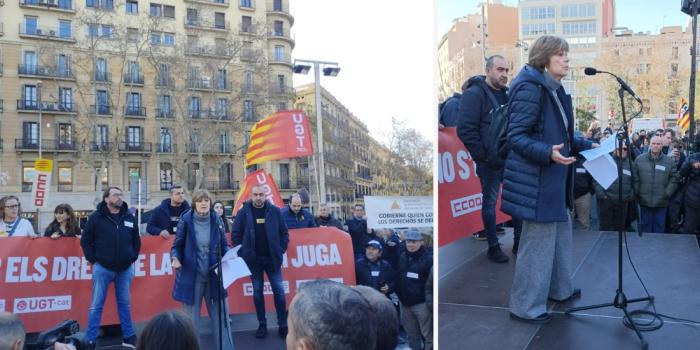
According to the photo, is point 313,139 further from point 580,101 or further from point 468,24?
point 580,101

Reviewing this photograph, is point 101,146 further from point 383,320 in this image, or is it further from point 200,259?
point 383,320

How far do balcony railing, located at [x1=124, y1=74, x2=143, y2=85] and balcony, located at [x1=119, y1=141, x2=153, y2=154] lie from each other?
238 millimetres

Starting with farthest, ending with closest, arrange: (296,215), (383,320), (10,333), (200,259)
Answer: (296,215), (200,259), (10,333), (383,320)

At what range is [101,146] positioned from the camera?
82.2 inches

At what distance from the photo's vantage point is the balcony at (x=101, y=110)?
2.08 metres

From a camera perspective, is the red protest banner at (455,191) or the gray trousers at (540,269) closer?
the gray trousers at (540,269)

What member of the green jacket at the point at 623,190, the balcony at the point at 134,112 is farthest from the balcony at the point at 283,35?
the green jacket at the point at 623,190

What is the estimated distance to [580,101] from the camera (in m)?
2.65

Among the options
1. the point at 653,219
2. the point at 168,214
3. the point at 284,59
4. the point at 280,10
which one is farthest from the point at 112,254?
the point at 653,219

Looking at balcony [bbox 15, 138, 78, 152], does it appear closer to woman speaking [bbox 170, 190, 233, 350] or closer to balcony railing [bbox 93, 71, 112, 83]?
balcony railing [bbox 93, 71, 112, 83]

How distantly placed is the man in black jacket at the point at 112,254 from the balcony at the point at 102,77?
0.59 m

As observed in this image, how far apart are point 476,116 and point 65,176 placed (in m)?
1.80

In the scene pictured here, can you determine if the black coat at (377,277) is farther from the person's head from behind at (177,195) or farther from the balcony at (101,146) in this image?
the balcony at (101,146)

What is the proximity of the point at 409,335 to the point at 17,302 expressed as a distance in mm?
1910
